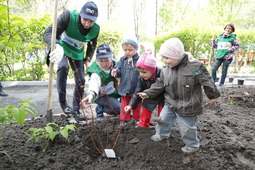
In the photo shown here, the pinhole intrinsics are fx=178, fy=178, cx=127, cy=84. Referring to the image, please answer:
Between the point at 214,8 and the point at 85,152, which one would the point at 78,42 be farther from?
the point at 214,8

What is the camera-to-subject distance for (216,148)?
209 centimetres

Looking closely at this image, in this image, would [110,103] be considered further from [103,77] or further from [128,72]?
[128,72]

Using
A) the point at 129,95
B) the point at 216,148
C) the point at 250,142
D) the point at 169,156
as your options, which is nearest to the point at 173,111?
the point at 169,156

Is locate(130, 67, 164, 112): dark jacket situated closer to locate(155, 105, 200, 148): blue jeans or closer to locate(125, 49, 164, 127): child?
locate(125, 49, 164, 127): child

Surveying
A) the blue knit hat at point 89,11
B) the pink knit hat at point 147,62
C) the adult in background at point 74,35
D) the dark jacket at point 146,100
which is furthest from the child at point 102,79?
the pink knit hat at point 147,62

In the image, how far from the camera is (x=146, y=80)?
2.43 metres

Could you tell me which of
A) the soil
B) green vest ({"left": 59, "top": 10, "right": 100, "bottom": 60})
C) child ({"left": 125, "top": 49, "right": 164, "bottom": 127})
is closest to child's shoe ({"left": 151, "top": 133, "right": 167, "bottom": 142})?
the soil

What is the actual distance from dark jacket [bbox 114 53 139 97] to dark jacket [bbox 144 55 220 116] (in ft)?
2.36

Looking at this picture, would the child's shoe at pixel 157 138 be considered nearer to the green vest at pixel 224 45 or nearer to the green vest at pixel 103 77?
the green vest at pixel 103 77

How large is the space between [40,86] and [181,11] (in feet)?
56.7

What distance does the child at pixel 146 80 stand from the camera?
2230mm

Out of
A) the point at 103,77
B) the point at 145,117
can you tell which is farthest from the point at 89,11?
the point at 145,117

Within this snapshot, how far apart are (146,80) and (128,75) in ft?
1.13

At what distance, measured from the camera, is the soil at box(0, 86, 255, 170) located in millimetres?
1725
